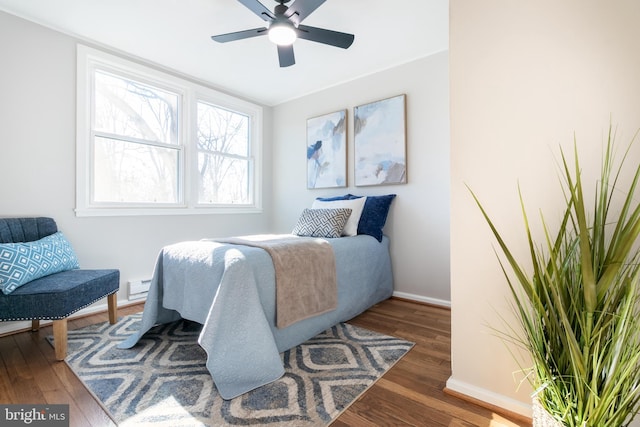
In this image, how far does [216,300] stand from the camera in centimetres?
151

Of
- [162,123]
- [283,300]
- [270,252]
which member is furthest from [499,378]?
[162,123]

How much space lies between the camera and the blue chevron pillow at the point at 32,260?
173cm

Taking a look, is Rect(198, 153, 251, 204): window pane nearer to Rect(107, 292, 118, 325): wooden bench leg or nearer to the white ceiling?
the white ceiling

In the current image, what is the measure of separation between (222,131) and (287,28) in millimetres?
2056

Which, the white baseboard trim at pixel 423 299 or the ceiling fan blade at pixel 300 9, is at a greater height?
the ceiling fan blade at pixel 300 9

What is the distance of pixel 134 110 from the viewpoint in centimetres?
296

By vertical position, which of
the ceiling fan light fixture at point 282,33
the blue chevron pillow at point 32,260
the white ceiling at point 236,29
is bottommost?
the blue chevron pillow at point 32,260

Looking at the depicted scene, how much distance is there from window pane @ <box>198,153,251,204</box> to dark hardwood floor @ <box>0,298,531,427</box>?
1.96 m

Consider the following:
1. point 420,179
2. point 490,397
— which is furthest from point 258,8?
point 490,397

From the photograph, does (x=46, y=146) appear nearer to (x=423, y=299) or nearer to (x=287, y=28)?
(x=287, y=28)

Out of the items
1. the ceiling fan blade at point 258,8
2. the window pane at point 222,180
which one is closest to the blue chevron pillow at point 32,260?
the window pane at point 222,180

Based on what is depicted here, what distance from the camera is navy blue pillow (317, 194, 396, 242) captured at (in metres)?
2.88

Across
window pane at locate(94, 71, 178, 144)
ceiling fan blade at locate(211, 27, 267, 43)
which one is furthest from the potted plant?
window pane at locate(94, 71, 178, 144)

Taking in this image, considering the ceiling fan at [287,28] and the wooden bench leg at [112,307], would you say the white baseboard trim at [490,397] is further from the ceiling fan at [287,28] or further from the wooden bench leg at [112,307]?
the wooden bench leg at [112,307]
